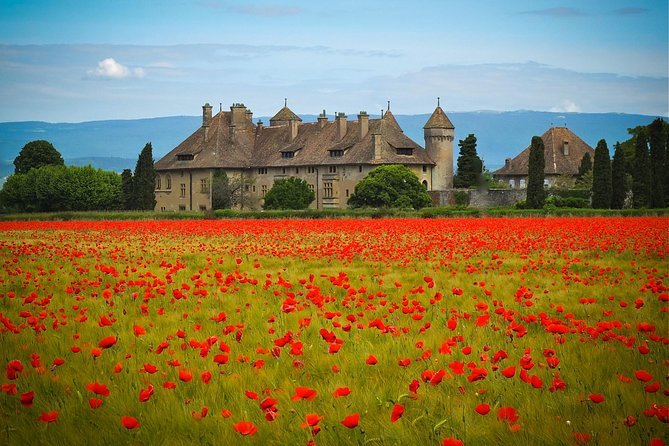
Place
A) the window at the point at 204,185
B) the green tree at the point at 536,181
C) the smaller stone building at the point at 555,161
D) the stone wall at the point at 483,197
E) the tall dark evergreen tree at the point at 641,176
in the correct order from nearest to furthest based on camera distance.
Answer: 1. the tall dark evergreen tree at the point at 641,176
2. the green tree at the point at 536,181
3. the stone wall at the point at 483,197
4. the window at the point at 204,185
5. the smaller stone building at the point at 555,161

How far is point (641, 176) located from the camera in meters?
72.6

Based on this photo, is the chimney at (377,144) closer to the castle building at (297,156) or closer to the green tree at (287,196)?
the castle building at (297,156)

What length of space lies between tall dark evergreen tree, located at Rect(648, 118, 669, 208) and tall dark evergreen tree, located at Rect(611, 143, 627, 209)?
9.84 feet

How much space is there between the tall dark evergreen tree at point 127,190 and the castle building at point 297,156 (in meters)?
6.81

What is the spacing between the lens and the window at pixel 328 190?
99.4 m

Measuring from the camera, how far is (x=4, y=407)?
8.38 metres

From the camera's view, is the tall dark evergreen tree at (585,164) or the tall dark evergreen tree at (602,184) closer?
the tall dark evergreen tree at (602,184)

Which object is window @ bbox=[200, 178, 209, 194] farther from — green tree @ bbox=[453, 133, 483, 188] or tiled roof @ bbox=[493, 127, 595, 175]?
tiled roof @ bbox=[493, 127, 595, 175]

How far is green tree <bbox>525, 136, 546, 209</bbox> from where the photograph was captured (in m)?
74.5

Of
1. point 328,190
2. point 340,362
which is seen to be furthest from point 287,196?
point 340,362

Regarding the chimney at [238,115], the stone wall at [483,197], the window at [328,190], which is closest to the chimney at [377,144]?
the window at [328,190]

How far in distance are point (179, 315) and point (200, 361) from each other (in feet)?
9.73

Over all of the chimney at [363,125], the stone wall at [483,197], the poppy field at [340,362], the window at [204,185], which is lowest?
the poppy field at [340,362]

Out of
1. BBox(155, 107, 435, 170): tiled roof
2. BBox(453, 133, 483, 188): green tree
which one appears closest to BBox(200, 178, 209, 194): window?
BBox(155, 107, 435, 170): tiled roof
